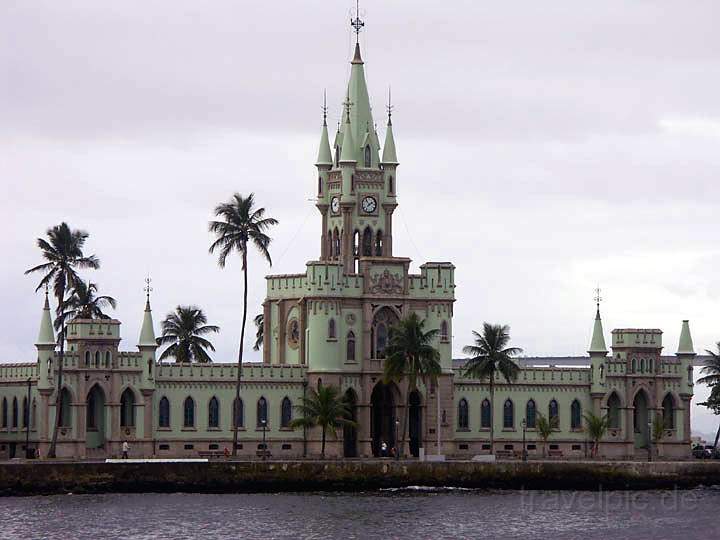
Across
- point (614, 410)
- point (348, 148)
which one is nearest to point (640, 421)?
point (614, 410)

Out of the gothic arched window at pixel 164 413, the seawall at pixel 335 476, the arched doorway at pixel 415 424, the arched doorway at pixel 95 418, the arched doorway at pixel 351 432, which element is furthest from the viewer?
the arched doorway at pixel 415 424

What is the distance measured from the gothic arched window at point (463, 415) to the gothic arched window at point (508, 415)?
2757 millimetres

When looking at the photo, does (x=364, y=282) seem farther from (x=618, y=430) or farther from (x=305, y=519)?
(x=305, y=519)

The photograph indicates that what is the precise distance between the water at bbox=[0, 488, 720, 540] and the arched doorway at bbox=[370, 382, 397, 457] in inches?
523

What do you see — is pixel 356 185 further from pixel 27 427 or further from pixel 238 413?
pixel 27 427

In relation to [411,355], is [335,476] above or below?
below

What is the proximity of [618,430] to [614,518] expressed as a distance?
32.0 m

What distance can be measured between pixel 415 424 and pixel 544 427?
8139 mm

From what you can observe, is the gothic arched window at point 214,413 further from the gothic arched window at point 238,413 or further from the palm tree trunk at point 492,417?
the palm tree trunk at point 492,417

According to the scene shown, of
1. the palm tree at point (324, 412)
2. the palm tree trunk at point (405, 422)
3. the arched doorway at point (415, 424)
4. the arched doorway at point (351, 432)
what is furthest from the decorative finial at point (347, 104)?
the palm tree at point (324, 412)

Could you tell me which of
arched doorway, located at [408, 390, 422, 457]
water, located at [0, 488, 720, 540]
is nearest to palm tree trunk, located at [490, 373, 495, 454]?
arched doorway, located at [408, 390, 422, 457]

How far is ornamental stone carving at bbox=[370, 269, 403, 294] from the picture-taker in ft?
466

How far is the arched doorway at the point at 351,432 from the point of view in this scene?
141m

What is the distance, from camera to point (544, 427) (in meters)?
143
